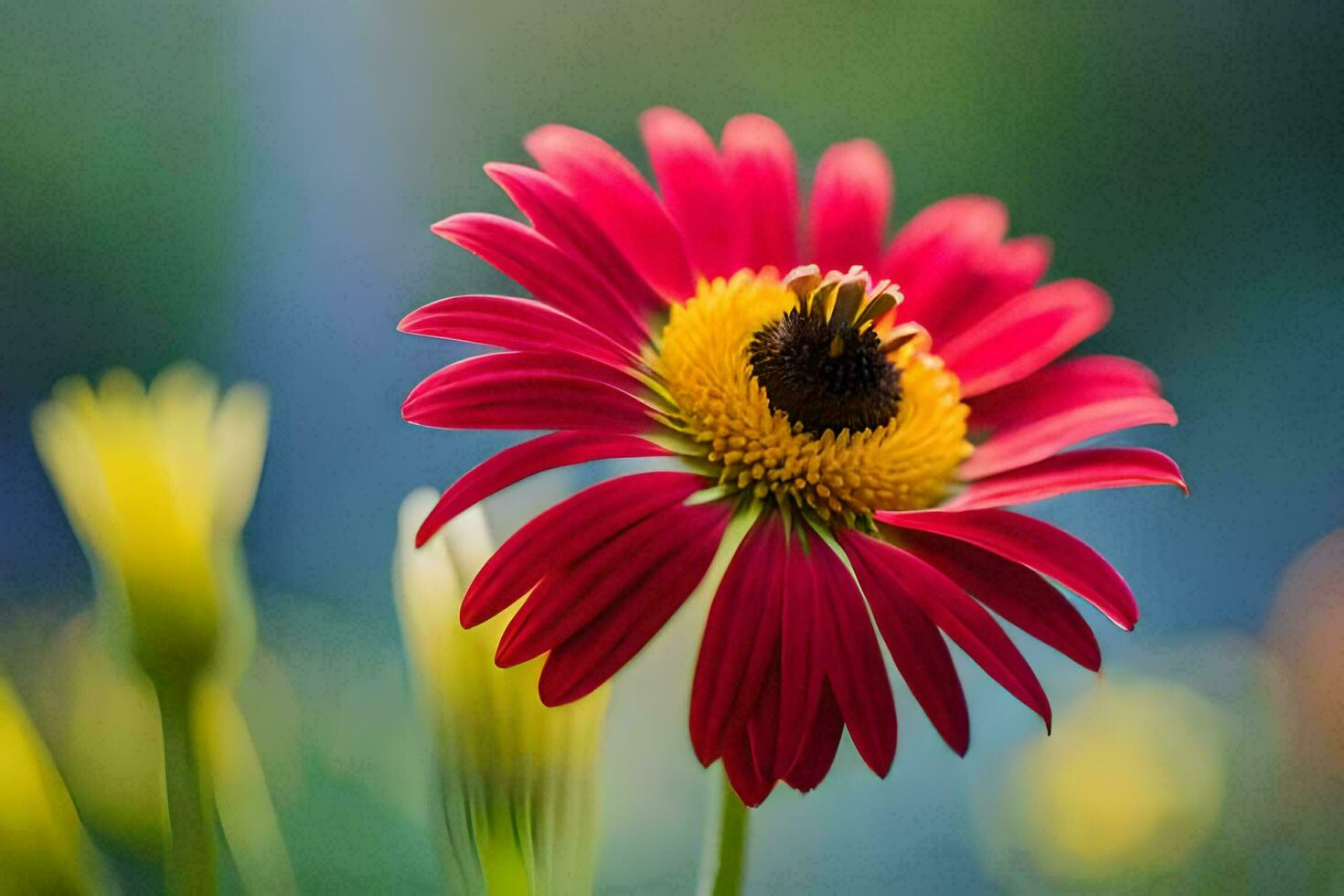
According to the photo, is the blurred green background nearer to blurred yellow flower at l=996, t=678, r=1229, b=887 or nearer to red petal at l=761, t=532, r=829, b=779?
blurred yellow flower at l=996, t=678, r=1229, b=887

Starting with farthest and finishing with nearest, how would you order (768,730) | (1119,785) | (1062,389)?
1. (1119,785)
2. (1062,389)
3. (768,730)

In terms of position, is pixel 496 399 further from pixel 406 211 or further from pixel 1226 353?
pixel 1226 353

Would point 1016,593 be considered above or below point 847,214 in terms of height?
below

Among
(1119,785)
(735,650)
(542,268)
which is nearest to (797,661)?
(735,650)

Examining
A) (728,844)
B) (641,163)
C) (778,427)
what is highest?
(641,163)

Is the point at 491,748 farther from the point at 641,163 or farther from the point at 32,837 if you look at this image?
the point at 641,163

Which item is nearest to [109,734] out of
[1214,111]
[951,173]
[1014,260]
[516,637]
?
[516,637]

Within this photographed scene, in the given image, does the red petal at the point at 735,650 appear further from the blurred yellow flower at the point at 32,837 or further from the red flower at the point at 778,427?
the blurred yellow flower at the point at 32,837
